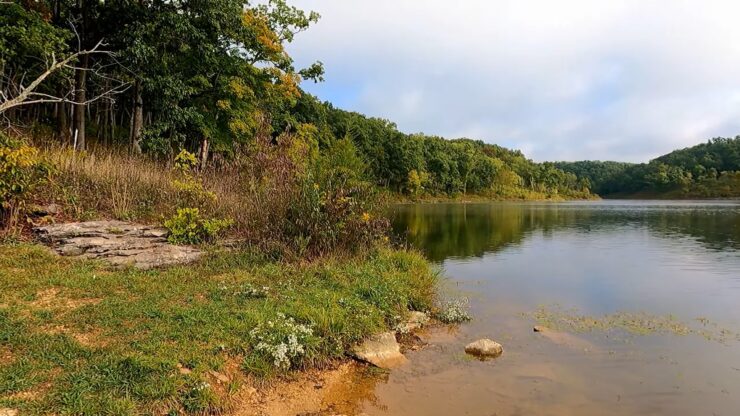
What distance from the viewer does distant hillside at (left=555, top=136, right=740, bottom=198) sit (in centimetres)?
11244

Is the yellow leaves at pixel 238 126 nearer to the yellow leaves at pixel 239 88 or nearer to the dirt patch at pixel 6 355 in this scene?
the yellow leaves at pixel 239 88

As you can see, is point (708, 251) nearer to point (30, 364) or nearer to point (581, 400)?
point (581, 400)

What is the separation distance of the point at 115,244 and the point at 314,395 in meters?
6.05

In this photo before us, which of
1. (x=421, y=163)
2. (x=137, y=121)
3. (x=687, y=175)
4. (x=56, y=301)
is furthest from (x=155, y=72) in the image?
(x=687, y=175)

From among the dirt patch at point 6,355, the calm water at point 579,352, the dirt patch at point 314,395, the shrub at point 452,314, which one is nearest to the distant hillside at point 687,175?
the calm water at point 579,352

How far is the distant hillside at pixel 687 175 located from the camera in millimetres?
112438

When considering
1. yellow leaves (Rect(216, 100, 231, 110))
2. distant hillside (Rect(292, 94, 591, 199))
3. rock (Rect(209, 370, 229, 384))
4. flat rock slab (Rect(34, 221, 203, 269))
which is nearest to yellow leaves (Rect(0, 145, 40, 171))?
flat rock slab (Rect(34, 221, 203, 269))

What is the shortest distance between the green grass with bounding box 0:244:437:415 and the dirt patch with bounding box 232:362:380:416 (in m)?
0.18

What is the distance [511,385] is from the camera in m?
6.36

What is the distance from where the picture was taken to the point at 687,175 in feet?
403

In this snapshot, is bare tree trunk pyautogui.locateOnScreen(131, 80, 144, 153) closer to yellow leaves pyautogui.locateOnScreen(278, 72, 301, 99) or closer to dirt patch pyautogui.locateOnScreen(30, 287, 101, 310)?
yellow leaves pyautogui.locateOnScreen(278, 72, 301, 99)

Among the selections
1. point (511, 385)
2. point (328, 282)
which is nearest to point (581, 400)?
point (511, 385)

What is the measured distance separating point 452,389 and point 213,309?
3.65 meters

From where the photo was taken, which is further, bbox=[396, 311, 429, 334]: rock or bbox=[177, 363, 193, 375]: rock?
bbox=[396, 311, 429, 334]: rock
